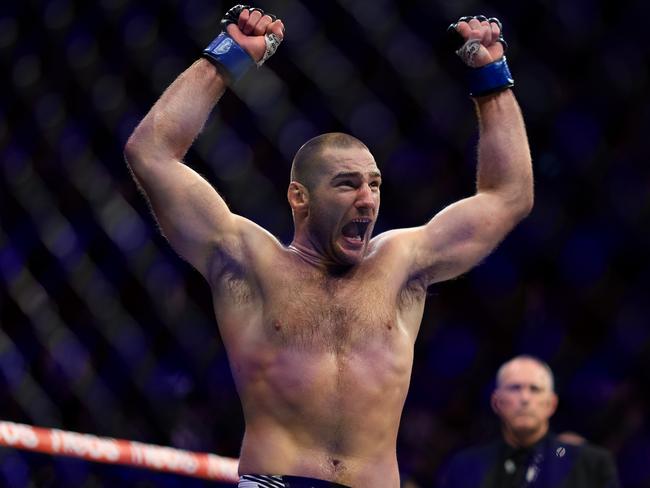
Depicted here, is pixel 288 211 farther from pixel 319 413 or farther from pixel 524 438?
pixel 319 413

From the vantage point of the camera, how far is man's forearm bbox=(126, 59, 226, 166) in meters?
1.86

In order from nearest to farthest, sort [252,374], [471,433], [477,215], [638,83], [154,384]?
[252,374], [477,215], [638,83], [154,384], [471,433]

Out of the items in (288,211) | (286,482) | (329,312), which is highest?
(329,312)

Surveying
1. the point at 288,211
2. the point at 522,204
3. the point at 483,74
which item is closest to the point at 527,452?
the point at 288,211

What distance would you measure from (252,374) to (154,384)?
1.76 metres

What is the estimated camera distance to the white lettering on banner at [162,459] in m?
2.30

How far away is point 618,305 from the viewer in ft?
10.9

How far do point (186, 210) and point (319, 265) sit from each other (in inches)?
10.1

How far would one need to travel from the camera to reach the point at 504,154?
1996mm

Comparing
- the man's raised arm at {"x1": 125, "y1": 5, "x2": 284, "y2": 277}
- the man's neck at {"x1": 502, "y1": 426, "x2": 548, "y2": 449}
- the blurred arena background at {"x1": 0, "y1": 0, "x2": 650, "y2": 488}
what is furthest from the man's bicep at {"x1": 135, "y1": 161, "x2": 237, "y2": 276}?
the man's neck at {"x1": 502, "y1": 426, "x2": 548, "y2": 449}

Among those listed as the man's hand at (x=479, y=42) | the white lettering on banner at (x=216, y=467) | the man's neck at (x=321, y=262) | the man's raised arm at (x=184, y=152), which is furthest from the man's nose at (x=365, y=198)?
the white lettering on banner at (x=216, y=467)

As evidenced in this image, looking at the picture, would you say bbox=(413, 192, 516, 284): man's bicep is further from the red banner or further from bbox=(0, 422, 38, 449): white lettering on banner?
bbox=(0, 422, 38, 449): white lettering on banner

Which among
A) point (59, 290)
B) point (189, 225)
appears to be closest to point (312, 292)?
point (189, 225)

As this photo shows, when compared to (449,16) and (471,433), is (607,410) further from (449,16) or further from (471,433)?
(449,16)
